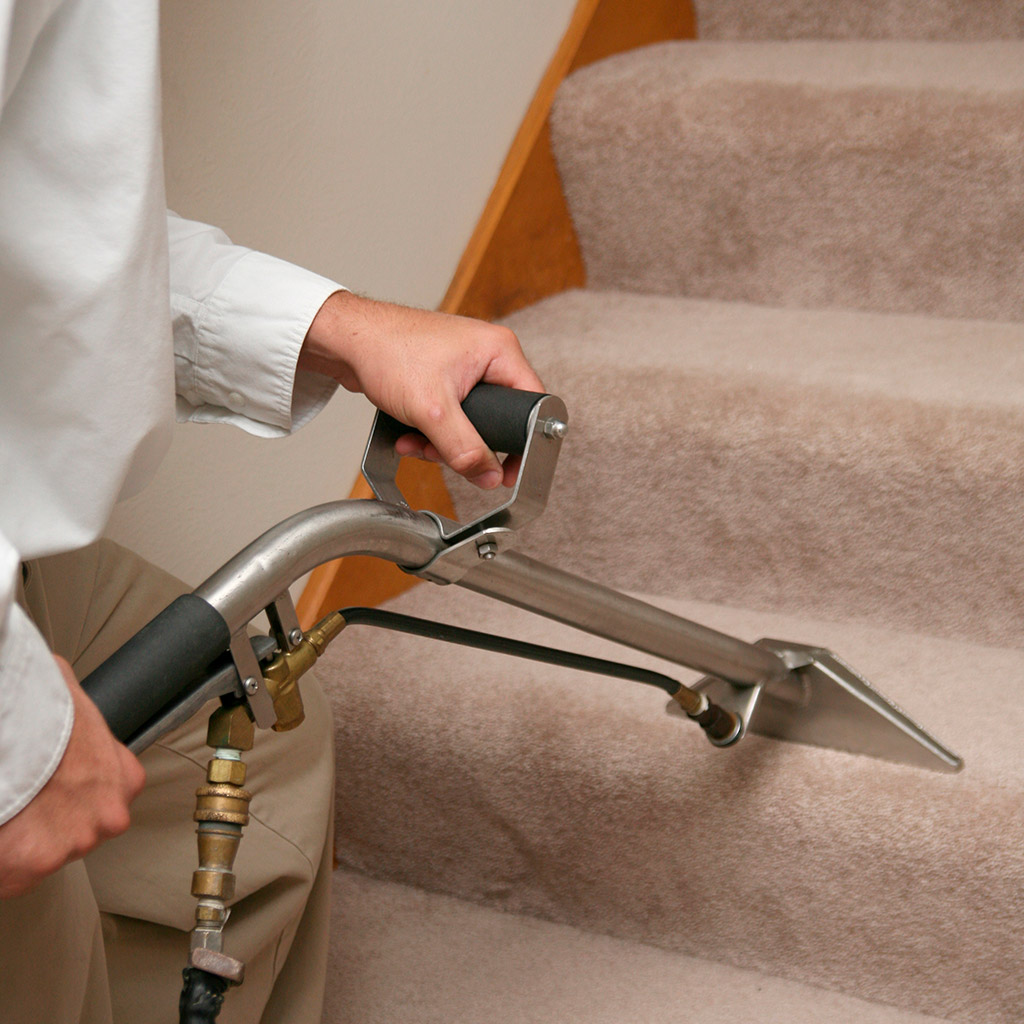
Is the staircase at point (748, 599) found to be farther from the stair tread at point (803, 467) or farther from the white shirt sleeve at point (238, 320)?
the white shirt sleeve at point (238, 320)

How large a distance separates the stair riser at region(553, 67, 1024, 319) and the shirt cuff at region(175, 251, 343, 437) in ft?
2.16

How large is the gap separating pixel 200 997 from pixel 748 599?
69 cm

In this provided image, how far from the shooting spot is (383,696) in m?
0.94

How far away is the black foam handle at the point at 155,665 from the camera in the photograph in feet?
1.39

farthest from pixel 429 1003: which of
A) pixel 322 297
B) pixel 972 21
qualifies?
pixel 972 21

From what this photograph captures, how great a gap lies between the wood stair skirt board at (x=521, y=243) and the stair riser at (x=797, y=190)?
27 mm

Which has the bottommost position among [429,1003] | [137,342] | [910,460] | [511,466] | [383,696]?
[429,1003]

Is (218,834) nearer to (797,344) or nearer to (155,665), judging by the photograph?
(155,665)

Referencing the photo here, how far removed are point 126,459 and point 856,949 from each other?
0.63 meters

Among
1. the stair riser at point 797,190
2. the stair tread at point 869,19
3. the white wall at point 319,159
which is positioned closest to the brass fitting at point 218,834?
the white wall at point 319,159

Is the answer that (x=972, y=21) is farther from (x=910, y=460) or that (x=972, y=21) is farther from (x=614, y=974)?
(x=614, y=974)

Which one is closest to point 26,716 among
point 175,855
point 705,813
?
point 175,855

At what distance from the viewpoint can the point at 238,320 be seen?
0.63 metres

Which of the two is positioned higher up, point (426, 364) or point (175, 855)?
point (426, 364)
